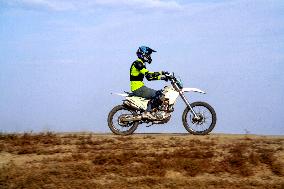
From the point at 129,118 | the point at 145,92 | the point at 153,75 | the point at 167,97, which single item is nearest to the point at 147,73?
the point at 153,75

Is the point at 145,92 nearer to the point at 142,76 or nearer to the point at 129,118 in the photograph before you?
the point at 142,76

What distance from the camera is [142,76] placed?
1470 centimetres

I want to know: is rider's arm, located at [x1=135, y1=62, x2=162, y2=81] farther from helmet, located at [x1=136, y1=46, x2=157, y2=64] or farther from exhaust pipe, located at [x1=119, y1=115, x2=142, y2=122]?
exhaust pipe, located at [x1=119, y1=115, x2=142, y2=122]

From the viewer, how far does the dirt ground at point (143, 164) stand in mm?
9430

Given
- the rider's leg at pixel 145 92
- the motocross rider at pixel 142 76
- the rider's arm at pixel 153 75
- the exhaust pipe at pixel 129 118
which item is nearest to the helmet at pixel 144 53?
the motocross rider at pixel 142 76

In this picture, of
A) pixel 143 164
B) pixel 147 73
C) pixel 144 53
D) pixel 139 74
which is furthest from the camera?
pixel 144 53

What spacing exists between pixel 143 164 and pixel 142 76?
489 centimetres

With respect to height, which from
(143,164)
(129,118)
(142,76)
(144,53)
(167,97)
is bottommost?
(143,164)

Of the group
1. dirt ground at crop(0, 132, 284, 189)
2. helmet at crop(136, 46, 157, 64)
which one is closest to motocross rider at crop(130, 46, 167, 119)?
helmet at crop(136, 46, 157, 64)

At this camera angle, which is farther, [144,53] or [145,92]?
[144,53]

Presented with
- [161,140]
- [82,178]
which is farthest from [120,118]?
[82,178]

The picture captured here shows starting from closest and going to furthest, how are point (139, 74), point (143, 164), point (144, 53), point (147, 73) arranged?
point (143, 164), point (147, 73), point (139, 74), point (144, 53)

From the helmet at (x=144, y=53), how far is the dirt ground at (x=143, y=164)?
10.4ft

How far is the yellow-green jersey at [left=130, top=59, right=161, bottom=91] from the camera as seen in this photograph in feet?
47.5
